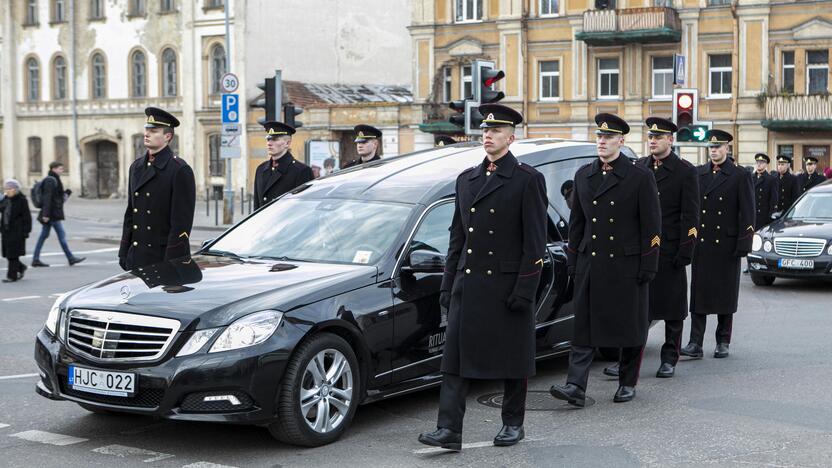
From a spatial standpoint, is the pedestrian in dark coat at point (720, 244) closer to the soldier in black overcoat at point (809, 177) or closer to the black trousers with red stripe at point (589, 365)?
the black trousers with red stripe at point (589, 365)

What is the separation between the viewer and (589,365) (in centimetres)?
826

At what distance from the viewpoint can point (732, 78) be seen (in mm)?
41219

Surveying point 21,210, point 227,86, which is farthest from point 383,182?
point 227,86

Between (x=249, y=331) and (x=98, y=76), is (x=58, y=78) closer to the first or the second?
(x=98, y=76)

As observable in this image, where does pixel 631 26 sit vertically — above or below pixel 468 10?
below

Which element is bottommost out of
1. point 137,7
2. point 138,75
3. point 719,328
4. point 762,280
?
point 762,280


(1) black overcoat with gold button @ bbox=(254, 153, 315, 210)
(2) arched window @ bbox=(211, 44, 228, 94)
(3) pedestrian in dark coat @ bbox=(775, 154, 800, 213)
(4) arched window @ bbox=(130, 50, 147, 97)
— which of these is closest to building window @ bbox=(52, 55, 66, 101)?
(4) arched window @ bbox=(130, 50, 147, 97)

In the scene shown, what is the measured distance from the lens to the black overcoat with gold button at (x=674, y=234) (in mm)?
9352

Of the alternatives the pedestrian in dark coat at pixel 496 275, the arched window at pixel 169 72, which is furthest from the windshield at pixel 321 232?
Answer: the arched window at pixel 169 72

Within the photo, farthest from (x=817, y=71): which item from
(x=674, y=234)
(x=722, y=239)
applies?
(x=674, y=234)

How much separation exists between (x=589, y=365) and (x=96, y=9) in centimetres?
5284

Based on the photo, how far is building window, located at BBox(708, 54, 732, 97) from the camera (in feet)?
137

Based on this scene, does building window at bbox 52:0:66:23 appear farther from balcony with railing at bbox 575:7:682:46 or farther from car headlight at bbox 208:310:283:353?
car headlight at bbox 208:310:283:353

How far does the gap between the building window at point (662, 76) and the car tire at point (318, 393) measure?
121 ft
